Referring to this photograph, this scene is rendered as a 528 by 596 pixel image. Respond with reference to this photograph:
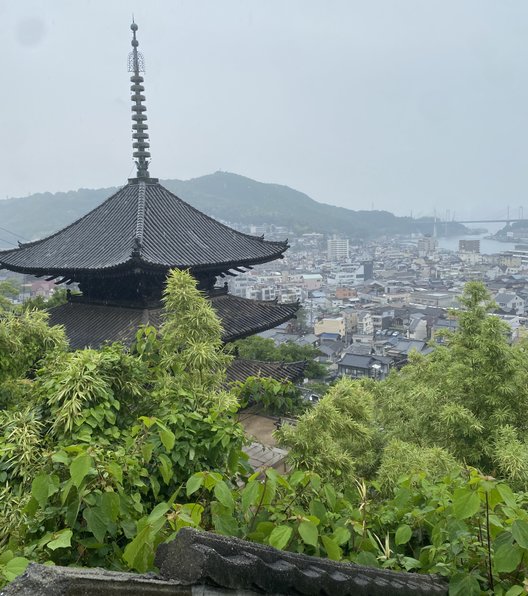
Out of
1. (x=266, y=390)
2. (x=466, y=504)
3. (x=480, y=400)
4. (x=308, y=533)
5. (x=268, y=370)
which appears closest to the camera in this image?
(x=466, y=504)

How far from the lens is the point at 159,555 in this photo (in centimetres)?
180

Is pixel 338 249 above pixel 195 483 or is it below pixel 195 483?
above

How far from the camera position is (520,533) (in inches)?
81.7

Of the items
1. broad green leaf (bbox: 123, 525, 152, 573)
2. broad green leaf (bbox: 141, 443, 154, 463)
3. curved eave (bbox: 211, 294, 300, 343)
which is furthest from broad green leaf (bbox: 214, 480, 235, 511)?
curved eave (bbox: 211, 294, 300, 343)

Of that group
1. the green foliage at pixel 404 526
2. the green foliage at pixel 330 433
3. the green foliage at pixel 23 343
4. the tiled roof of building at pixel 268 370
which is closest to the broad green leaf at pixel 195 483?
the green foliage at pixel 404 526

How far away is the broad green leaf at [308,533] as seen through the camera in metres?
2.37

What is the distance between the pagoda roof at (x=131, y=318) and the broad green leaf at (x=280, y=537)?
802 cm

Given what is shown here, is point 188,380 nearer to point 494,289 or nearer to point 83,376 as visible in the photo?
point 83,376

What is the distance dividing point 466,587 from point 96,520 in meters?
1.97

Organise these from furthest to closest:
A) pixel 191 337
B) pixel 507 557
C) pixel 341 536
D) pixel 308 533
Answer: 1. pixel 191 337
2. pixel 341 536
3. pixel 308 533
4. pixel 507 557

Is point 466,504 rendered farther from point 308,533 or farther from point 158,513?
point 158,513

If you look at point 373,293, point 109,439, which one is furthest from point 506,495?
point 373,293

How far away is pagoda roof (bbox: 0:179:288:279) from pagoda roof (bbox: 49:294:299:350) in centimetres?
111

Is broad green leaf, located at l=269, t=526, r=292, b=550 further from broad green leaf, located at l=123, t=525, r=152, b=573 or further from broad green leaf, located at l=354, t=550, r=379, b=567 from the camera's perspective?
broad green leaf, located at l=354, t=550, r=379, b=567
